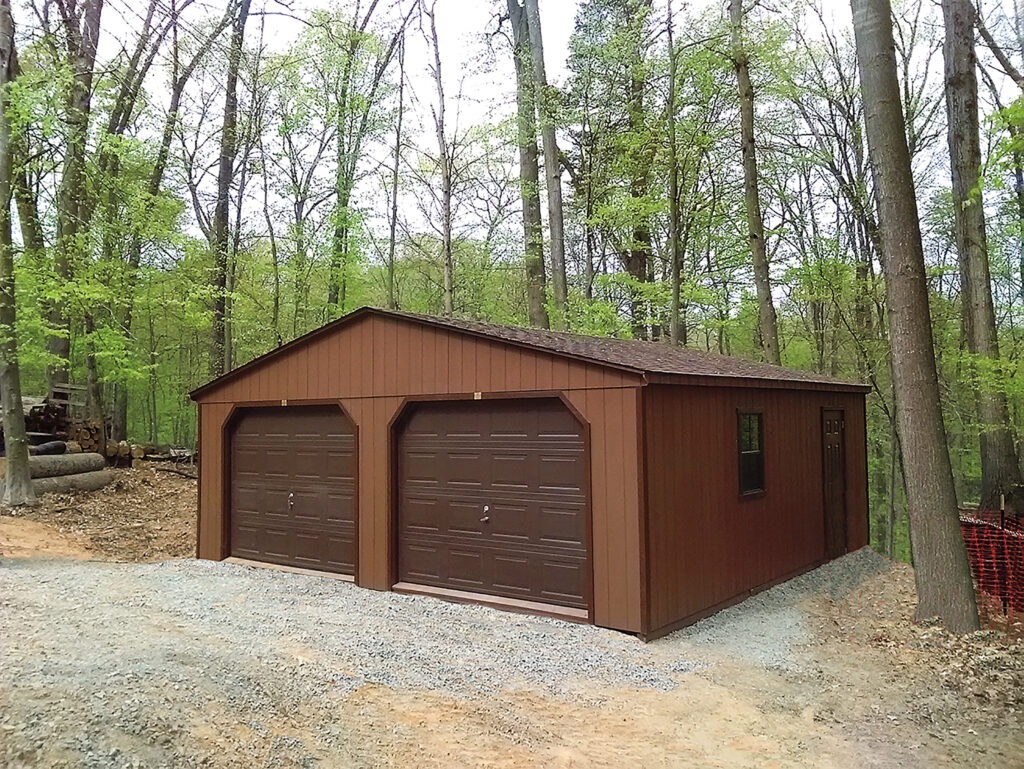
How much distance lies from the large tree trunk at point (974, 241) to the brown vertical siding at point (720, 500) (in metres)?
3.82

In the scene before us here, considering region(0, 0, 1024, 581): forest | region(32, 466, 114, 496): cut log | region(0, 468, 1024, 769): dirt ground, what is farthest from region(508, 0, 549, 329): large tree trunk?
region(0, 468, 1024, 769): dirt ground

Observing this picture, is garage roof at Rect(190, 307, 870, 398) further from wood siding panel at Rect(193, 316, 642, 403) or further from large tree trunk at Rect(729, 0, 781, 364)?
large tree trunk at Rect(729, 0, 781, 364)

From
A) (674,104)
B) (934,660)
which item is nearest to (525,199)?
(674,104)

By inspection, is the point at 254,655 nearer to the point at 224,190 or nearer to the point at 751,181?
the point at 751,181

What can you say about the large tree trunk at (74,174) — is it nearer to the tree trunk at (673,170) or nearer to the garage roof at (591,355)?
the garage roof at (591,355)

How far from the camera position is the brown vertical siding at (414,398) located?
20.6 ft

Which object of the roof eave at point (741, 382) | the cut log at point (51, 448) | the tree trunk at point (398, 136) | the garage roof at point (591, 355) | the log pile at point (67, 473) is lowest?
the log pile at point (67, 473)

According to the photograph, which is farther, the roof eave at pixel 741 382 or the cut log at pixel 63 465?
the cut log at pixel 63 465

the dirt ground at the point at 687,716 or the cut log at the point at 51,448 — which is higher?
the cut log at the point at 51,448

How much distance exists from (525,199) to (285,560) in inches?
415

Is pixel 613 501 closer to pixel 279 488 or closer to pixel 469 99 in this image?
pixel 279 488

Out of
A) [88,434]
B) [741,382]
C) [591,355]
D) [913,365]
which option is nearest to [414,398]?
[591,355]

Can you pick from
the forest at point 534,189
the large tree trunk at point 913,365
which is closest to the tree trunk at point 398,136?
the forest at point 534,189

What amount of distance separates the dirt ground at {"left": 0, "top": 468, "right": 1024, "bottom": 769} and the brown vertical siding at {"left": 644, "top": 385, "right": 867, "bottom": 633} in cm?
84
